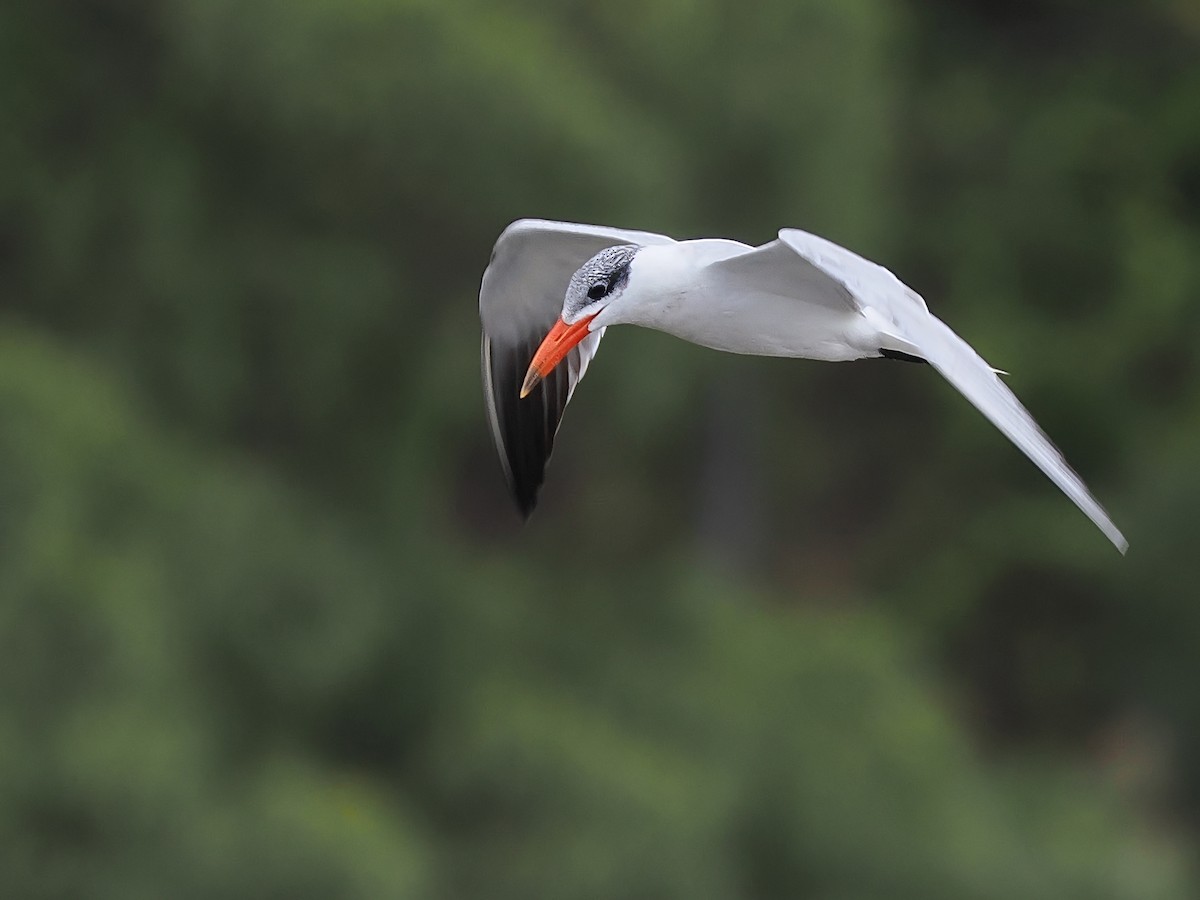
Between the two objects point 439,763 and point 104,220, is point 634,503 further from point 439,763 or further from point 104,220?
point 104,220

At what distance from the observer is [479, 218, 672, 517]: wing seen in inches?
203

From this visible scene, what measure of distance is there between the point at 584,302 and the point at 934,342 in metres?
0.85

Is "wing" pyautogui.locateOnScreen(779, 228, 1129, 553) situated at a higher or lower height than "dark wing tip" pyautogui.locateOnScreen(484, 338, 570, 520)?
lower

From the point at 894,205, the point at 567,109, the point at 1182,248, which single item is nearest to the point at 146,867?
the point at 567,109

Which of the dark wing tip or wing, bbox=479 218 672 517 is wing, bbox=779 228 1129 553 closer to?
wing, bbox=479 218 672 517

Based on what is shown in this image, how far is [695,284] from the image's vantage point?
14.2 feet

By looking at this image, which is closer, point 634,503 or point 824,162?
point 824,162

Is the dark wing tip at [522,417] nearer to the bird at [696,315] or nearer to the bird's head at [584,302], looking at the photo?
the bird at [696,315]

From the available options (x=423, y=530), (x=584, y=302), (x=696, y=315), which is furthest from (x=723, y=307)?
(x=423, y=530)

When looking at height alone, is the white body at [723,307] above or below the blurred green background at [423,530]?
below

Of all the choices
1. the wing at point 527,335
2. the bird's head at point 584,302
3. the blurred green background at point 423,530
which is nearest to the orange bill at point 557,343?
the bird's head at point 584,302

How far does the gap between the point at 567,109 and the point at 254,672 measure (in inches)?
120

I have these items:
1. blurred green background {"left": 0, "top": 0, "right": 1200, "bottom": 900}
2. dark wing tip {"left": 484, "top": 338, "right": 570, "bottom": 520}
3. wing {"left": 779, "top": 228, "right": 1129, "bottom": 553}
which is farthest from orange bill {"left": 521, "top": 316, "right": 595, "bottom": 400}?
blurred green background {"left": 0, "top": 0, "right": 1200, "bottom": 900}

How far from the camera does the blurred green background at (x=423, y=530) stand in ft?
30.8
